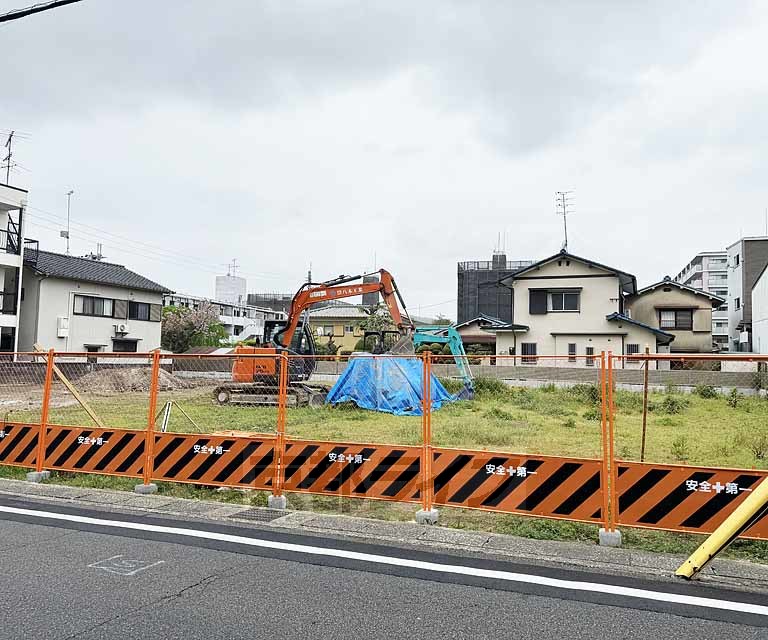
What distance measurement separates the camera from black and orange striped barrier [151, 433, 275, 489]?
692 centimetres

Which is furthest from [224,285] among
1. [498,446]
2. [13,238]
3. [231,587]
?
[231,587]

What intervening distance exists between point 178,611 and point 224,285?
3151 inches

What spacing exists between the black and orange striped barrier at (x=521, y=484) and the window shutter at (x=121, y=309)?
103 ft

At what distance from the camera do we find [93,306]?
3228 cm

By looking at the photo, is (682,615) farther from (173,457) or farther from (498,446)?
(498,446)

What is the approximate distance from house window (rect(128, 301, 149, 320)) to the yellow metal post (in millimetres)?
34071

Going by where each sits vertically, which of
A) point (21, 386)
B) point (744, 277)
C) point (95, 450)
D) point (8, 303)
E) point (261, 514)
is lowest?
point (261, 514)

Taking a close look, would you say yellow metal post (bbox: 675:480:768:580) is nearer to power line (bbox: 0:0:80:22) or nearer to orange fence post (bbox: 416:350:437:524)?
orange fence post (bbox: 416:350:437:524)

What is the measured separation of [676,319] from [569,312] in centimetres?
707

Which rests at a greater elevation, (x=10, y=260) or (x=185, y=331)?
(x=10, y=260)

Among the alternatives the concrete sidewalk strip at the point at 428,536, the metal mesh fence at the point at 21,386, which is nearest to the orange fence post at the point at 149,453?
the concrete sidewalk strip at the point at 428,536

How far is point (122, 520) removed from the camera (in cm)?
617

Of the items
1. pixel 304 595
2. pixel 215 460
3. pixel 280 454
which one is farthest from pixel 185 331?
pixel 304 595

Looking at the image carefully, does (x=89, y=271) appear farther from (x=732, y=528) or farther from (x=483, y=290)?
(x=483, y=290)
